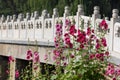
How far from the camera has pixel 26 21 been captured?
1605 centimetres

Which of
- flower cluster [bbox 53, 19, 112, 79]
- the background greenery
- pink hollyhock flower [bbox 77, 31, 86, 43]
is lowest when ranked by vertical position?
flower cluster [bbox 53, 19, 112, 79]

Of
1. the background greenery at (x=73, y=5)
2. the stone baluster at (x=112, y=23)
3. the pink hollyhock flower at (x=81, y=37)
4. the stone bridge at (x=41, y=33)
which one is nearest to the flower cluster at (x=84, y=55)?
the pink hollyhock flower at (x=81, y=37)

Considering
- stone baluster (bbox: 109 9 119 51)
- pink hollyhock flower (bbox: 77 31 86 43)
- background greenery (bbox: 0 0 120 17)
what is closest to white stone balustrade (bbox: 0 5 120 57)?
stone baluster (bbox: 109 9 119 51)

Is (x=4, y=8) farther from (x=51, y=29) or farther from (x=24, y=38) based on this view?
(x=51, y=29)

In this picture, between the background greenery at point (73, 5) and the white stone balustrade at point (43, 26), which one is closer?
the white stone balustrade at point (43, 26)

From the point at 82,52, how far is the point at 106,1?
2443cm

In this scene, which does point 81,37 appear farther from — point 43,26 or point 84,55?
point 43,26

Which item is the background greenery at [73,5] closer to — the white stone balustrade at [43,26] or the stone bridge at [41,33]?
the stone bridge at [41,33]

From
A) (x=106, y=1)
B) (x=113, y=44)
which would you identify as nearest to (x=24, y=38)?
(x=113, y=44)

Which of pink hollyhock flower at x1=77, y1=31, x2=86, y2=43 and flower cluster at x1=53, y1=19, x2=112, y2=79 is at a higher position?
pink hollyhock flower at x1=77, y1=31, x2=86, y2=43

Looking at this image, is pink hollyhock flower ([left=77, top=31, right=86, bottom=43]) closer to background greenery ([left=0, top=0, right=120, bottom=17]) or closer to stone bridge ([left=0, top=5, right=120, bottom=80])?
stone bridge ([left=0, top=5, right=120, bottom=80])

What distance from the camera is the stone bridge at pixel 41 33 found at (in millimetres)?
8594

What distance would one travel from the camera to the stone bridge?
8594mm

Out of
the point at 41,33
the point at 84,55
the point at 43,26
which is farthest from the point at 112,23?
the point at 41,33
